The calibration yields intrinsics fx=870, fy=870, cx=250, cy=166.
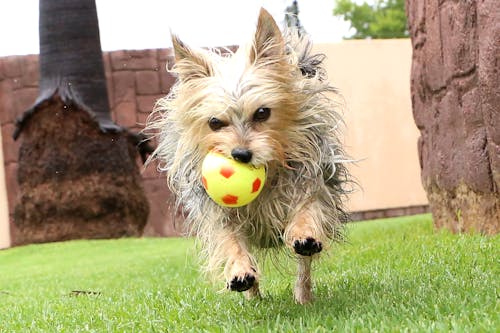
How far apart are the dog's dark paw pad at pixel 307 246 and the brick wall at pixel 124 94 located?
405 inches

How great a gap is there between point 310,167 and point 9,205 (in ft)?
34.3

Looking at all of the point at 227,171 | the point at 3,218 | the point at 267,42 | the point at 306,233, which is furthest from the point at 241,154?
the point at 3,218

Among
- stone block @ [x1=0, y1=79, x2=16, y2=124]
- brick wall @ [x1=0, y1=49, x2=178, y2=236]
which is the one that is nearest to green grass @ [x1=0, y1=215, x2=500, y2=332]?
brick wall @ [x1=0, y1=49, x2=178, y2=236]

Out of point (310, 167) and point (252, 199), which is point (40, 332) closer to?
point (252, 199)

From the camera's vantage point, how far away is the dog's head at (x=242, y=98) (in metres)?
4.09

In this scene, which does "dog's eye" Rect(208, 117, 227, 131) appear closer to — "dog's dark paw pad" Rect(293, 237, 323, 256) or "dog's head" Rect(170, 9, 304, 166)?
"dog's head" Rect(170, 9, 304, 166)

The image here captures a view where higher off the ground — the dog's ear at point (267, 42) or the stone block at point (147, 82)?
the dog's ear at point (267, 42)

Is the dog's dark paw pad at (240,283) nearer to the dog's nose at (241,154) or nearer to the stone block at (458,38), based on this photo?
the dog's nose at (241,154)

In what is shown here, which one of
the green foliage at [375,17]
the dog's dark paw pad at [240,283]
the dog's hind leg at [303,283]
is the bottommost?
the dog's hind leg at [303,283]

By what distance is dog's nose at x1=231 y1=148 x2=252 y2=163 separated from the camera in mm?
3953

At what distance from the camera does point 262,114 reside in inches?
165

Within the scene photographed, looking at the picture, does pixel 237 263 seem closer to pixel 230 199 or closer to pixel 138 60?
pixel 230 199

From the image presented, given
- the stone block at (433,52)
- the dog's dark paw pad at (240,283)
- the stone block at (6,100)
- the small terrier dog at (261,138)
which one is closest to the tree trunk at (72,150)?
the stone block at (6,100)

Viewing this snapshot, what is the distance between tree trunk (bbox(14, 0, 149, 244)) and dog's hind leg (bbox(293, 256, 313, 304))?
7.86 metres
